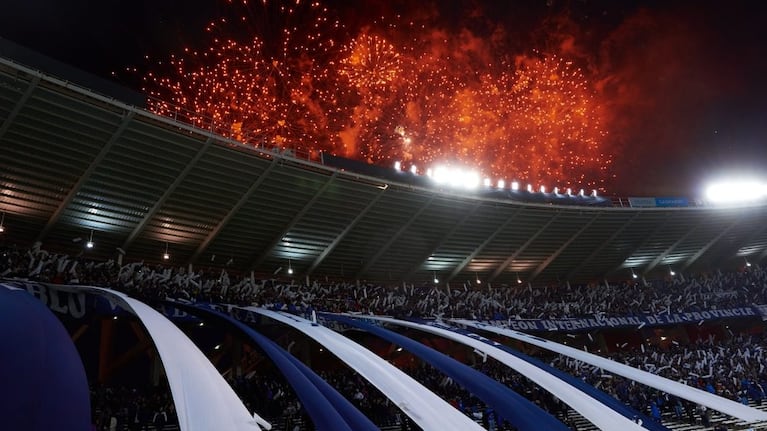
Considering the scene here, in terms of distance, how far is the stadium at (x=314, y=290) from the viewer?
12.6 meters

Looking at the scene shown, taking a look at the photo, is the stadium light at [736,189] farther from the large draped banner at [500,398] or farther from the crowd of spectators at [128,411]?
the crowd of spectators at [128,411]

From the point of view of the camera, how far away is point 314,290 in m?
31.2

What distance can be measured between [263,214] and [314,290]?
6029mm

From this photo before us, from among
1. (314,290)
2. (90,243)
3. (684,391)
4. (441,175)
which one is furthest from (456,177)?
(90,243)

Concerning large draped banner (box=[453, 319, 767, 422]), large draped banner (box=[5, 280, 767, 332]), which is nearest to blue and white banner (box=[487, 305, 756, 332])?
large draped banner (box=[5, 280, 767, 332])

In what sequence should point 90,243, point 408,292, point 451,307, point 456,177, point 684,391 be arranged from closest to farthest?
1. point 684,391
2. point 90,243
3. point 456,177
4. point 451,307
5. point 408,292

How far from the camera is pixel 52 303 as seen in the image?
19.0 meters

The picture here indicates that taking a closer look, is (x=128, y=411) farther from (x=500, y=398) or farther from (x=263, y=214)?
(x=263, y=214)

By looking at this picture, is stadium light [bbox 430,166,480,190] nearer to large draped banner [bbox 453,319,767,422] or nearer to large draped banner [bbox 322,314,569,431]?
large draped banner [bbox 453,319,767,422]

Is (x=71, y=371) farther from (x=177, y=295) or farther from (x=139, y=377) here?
(x=139, y=377)

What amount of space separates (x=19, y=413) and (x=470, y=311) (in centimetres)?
3052

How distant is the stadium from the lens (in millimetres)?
12562

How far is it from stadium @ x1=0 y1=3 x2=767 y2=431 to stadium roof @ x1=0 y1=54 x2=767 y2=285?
5.0 inches

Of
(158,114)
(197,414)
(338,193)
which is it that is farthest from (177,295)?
(197,414)
